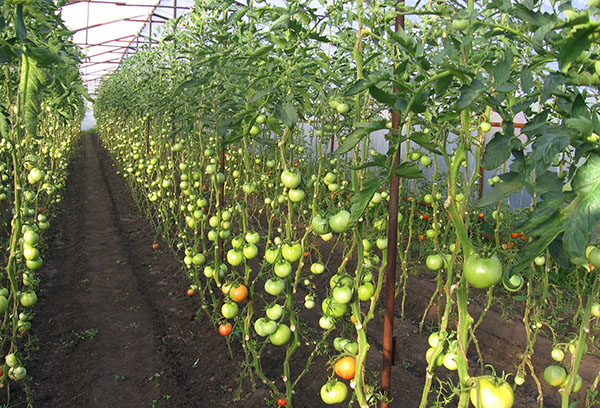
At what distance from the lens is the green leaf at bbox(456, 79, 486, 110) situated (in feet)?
2.93

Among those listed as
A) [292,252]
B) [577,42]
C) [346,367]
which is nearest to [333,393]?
[346,367]

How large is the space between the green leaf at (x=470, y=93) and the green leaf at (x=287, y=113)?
83cm

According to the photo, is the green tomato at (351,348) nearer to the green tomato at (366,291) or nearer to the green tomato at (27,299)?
the green tomato at (366,291)

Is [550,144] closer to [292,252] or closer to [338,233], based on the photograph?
[292,252]

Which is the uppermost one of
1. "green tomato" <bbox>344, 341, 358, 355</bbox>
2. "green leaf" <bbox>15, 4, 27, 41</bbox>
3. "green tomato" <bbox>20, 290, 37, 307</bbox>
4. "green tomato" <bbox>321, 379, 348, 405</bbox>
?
"green leaf" <bbox>15, 4, 27, 41</bbox>

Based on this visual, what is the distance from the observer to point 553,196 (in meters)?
0.80

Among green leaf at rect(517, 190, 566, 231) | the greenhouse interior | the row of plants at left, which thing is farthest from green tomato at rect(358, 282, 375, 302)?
the row of plants at left

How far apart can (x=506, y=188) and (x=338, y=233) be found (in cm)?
231

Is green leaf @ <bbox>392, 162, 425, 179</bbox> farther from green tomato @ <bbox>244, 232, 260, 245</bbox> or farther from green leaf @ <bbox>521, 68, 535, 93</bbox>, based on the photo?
green tomato @ <bbox>244, 232, 260, 245</bbox>

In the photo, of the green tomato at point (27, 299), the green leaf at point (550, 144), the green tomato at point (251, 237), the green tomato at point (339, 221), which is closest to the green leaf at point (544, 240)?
the green leaf at point (550, 144)

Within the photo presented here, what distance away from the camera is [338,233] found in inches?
127

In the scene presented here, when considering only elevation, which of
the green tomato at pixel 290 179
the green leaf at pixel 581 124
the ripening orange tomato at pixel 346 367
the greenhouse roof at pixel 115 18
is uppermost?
the greenhouse roof at pixel 115 18

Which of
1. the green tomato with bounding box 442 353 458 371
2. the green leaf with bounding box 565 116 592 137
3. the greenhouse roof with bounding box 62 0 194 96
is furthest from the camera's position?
the greenhouse roof with bounding box 62 0 194 96

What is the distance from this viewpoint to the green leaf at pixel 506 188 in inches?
36.5
